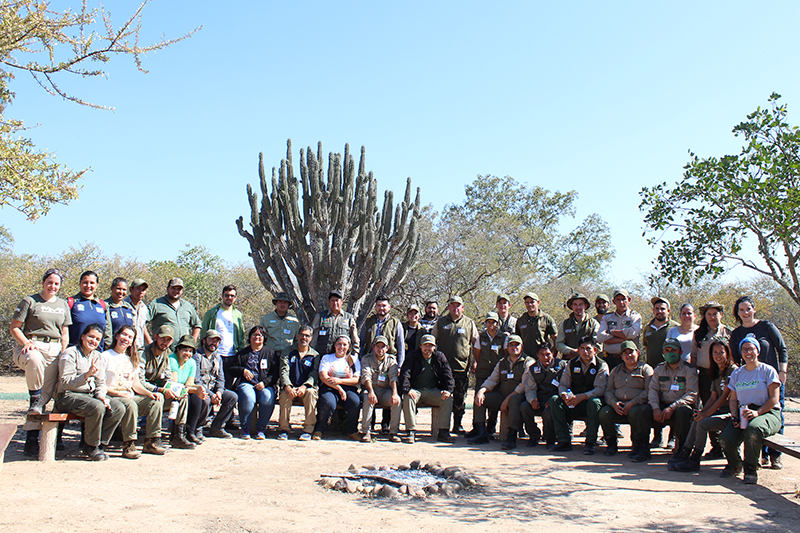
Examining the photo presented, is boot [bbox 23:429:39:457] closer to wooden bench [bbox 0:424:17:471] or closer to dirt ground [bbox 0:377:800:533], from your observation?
dirt ground [bbox 0:377:800:533]

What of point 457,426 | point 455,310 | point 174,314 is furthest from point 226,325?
point 457,426

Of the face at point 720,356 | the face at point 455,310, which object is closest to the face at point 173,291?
the face at point 455,310

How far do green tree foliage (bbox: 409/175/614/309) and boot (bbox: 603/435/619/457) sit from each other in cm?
1105

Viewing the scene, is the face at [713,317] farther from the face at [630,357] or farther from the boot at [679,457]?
the boot at [679,457]

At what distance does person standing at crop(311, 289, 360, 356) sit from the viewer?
28.5 feet

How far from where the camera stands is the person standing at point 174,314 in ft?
25.7

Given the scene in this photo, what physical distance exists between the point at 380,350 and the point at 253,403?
5.79 feet

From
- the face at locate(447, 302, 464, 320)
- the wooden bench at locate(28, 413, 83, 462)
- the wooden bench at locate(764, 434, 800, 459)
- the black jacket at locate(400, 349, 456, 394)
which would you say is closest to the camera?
the wooden bench at locate(764, 434, 800, 459)

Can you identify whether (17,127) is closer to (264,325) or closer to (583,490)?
(264,325)

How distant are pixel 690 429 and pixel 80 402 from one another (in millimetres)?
A: 6096

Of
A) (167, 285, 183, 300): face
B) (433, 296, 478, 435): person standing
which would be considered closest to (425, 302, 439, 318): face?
(433, 296, 478, 435): person standing

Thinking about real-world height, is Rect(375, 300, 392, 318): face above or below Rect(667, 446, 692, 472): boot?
above

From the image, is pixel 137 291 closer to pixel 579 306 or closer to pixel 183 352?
pixel 183 352

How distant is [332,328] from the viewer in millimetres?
8773
